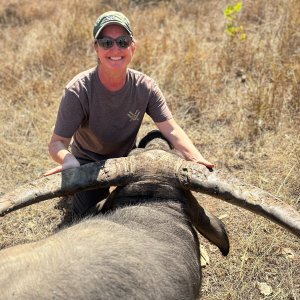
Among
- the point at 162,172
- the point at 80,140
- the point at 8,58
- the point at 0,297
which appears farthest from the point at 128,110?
the point at 8,58

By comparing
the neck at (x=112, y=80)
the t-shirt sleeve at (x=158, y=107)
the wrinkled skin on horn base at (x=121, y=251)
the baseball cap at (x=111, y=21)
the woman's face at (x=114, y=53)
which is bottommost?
the wrinkled skin on horn base at (x=121, y=251)

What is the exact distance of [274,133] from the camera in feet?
18.5

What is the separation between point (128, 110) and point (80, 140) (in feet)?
2.08

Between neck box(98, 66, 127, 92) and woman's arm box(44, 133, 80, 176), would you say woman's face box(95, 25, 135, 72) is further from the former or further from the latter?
woman's arm box(44, 133, 80, 176)

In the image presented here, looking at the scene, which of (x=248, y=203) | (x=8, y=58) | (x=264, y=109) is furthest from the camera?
(x=8, y=58)

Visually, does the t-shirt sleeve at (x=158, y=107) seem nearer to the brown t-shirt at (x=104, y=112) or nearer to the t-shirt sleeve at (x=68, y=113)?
the brown t-shirt at (x=104, y=112)

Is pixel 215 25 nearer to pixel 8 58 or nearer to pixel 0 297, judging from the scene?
pixel 8 58

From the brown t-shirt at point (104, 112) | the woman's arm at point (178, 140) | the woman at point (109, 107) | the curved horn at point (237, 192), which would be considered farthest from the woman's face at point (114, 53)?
the curved horn at point (237, 192)

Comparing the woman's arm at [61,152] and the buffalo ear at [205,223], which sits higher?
the woman's arm at [61,152]

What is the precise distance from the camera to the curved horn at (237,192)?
8.91ft

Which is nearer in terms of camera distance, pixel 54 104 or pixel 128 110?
pixel 128 110

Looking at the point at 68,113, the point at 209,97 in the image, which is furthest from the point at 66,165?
the point at 209,97

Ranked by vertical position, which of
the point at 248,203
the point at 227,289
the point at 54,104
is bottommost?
the point at 227,289

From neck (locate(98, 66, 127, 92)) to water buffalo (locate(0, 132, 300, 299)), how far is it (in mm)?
701
